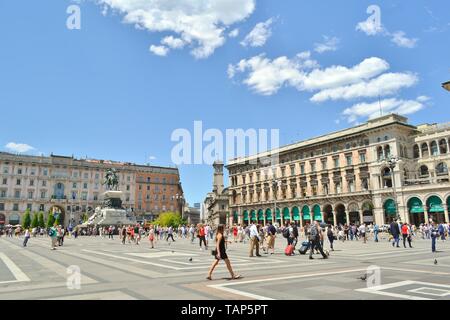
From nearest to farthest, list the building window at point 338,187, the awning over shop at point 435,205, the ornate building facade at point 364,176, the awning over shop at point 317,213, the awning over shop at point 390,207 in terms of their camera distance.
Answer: the awning over shop at point 435,205
the ornate building facade at point 364,176
the awning over shop at point 390,207
the building window at point 338,187
the awning over shop at point 317,213

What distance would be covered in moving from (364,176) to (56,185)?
7318 cm

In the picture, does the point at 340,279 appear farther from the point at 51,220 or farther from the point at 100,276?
the point at 51,220

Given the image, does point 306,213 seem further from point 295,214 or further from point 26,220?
point 26,220

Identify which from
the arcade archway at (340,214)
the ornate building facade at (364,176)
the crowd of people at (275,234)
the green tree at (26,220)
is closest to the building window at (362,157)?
the ornate building facade at (364,176)

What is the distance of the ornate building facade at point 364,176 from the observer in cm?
5269

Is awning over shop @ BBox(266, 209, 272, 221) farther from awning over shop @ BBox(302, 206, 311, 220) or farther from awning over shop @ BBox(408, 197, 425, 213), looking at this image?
awning over shop @ BBox(408, 197, 425, 213)

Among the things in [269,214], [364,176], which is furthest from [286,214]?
[364,176]

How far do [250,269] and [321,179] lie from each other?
57.8m

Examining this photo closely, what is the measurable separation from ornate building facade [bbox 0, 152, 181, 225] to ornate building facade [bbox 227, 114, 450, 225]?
4024 cm

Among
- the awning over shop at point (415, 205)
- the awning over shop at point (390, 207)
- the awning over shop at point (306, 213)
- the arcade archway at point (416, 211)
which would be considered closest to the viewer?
the awning over shop at point (415, 205)

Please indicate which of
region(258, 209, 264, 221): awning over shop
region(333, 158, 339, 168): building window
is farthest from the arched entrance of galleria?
region(333, 158, 339, 168): building window

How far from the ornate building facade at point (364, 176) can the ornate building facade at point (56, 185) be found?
40.2 metres

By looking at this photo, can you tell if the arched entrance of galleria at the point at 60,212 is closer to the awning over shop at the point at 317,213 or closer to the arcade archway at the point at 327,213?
the awning over shop at the point at 317,213
